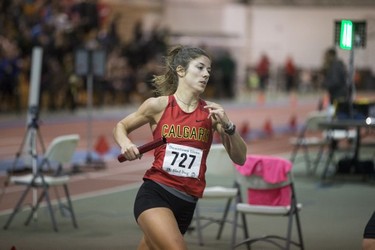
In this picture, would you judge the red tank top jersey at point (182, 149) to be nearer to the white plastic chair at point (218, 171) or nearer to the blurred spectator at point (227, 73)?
the white plastic chair at point (218, 171)

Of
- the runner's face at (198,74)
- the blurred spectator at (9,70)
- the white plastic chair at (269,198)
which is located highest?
the runner's face at (198,74)

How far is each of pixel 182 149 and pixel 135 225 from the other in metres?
5.73

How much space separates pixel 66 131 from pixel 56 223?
14.0 metres

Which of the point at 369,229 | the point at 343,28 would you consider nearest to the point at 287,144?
the point at 343,28

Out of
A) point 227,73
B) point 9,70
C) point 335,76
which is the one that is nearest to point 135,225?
point 335,76

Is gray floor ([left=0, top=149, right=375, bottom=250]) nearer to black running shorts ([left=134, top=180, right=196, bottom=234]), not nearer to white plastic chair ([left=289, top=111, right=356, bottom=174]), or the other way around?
white plastic chair ([left=289, top=111, right=356, bottom=174])

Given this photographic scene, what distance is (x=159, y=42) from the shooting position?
38906 mm

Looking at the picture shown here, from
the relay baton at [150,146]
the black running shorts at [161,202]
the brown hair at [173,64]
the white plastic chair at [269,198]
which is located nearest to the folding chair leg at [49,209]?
the white plastic chair at [269,198]

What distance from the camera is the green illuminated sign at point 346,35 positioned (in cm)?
1748

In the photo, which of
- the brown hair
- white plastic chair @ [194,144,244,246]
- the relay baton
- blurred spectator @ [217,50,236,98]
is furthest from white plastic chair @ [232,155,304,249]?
blurred spectator @ [217,50,236,98]

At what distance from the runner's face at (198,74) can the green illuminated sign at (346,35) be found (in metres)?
9.96

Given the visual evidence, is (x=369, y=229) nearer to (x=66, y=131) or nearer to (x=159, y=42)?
(x=66, y=131)

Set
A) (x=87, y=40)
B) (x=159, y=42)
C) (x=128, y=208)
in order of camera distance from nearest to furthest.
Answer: (x=128, y=208), (x=87, y=40), (x=159, y=42)

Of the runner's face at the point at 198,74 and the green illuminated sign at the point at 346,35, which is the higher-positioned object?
the runner's face at the point at 198,74
